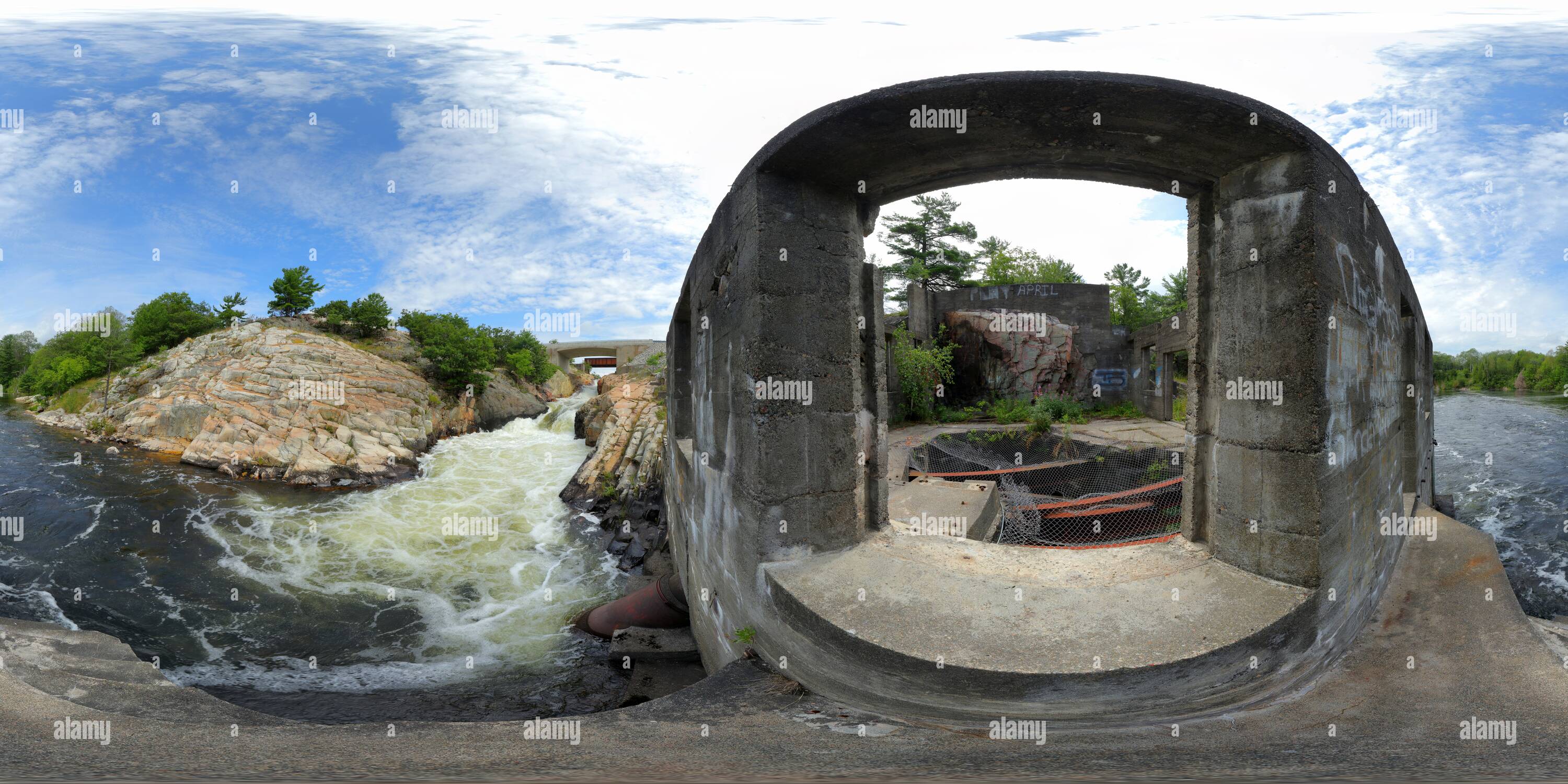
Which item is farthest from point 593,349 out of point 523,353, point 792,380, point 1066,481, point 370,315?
point 792,380

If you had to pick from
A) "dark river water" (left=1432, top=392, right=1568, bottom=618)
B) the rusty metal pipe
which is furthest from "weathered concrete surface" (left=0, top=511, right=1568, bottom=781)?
"dark river water" (left=1432, top=392, right=1568, bottom=618)

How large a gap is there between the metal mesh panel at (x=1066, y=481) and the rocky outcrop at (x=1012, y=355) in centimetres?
530

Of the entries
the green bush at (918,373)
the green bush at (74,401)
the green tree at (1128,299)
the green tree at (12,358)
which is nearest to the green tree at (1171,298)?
the green tree at (1128,299)

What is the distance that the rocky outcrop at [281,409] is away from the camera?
16.2 metres

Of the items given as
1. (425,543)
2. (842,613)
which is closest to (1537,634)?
(842,613)

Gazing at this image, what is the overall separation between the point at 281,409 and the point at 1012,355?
22.5 metres

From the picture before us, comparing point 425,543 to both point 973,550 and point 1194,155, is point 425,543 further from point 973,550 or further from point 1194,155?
point 1194,155

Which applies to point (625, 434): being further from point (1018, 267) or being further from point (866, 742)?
point (1018, 267)

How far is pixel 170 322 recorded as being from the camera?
72.5 feet

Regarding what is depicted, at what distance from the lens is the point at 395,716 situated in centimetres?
561

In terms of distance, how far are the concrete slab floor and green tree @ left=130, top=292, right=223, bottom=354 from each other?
94.6ft

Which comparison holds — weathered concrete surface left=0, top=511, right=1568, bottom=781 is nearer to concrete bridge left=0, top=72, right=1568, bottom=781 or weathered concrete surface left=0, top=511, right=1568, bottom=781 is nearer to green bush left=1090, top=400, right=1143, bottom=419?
concrete bridge left=0, top=72, right=1568, bottom=781

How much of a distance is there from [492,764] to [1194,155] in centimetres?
453

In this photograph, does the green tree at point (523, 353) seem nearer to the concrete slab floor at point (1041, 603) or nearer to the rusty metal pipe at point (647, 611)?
the rusty metal pipe at point (647, 611)
